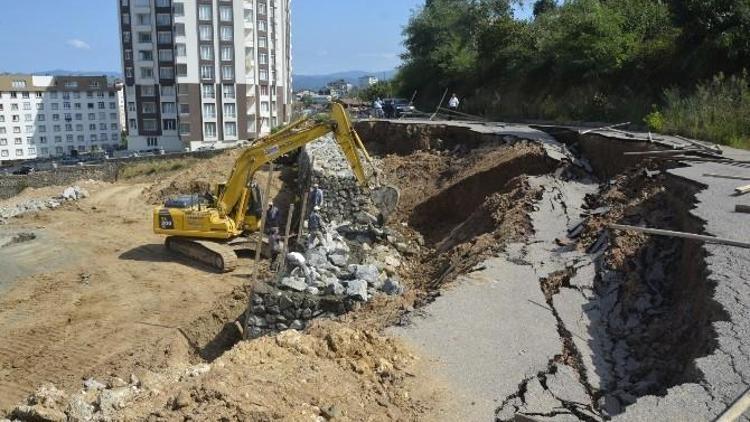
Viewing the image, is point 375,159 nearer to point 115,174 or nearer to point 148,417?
point 148,417

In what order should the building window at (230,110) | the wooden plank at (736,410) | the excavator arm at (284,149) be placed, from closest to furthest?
1. the wooden plank at (736,410)
2. the excavator arm at (284,149)
3. the building window at (230,110)

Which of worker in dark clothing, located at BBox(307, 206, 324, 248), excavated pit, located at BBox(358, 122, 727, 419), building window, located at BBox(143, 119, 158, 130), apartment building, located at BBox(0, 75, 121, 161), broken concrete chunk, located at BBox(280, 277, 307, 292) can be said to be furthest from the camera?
apartment building, located at BBox(0, 75, 121, 161)

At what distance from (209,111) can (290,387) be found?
183 feet

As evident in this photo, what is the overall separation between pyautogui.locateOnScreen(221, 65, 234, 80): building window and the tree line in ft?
86.9

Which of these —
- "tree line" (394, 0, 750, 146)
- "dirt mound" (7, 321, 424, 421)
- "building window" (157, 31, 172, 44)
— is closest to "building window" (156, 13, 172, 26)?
"building window" (157, 31, 172, 44)

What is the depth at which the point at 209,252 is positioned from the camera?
16.1 m

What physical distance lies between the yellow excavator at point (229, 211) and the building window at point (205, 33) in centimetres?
4380

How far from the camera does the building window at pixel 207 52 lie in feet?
187

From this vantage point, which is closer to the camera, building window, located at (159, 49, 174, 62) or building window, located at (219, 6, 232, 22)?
building window, located at (219, 6, 232, 22)

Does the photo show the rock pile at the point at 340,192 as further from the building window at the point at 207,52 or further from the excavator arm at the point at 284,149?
the building window at the point at 207,52

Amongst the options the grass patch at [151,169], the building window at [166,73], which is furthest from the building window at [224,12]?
the grass patch at [151,169]

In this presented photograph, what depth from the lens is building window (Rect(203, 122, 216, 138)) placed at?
191ft

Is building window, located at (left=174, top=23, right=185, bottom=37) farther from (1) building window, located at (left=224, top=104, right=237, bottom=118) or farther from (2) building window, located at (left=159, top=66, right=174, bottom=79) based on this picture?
(1) building window, located at (left=224, top=104, right=237, bottom=118)

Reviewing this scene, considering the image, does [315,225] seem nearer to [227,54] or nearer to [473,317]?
[473,317]
